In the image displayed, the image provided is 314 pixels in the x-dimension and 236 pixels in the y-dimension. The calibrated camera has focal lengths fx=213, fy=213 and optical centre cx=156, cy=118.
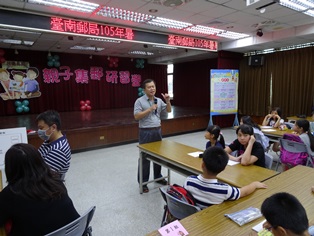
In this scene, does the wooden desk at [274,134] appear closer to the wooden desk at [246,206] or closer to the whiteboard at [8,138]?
the wooden desk at [246,206]

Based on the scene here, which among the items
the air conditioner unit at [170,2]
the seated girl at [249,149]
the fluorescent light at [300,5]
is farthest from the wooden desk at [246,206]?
the fluorescent light at [300,5]

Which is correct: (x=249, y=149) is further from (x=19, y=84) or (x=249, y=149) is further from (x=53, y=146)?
(x=19, y=84)

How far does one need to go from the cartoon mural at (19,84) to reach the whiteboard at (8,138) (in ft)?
20.6

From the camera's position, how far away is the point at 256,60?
669 centimetres

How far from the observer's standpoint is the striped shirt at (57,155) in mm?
1686

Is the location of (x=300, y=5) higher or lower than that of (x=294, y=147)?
higher

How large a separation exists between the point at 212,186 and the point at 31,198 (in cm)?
100

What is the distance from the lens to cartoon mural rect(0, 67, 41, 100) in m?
7.34

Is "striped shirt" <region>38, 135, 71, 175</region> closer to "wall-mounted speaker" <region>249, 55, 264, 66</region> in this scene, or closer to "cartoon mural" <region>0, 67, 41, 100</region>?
"wall-mounted speaker" <region>249, 55, 264, 66</region>

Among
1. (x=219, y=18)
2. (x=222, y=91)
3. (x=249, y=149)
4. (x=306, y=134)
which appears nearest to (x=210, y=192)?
(x=249, y=149)

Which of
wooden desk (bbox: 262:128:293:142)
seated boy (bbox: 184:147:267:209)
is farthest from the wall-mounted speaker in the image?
seated boy (bbox: 184:147:267:209)

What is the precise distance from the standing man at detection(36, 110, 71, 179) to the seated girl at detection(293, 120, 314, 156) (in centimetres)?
288

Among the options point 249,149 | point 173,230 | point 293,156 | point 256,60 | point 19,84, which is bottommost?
point 293,156

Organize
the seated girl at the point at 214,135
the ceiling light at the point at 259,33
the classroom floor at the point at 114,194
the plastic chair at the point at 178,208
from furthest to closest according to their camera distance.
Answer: the ceiling light at the point at 259,33 < the seated girl at the point at 214,135 < the classroom floor at the point at 114,194 < the plastic chair at the point at 178,208
